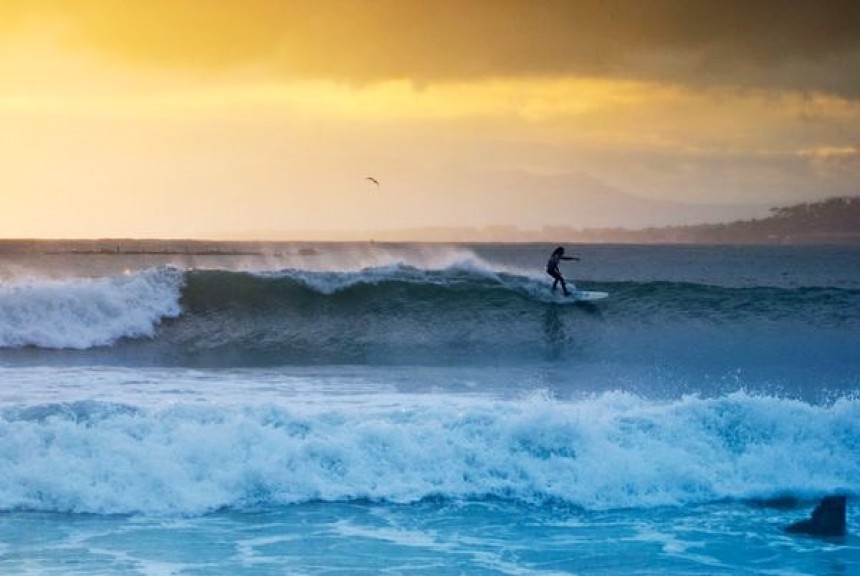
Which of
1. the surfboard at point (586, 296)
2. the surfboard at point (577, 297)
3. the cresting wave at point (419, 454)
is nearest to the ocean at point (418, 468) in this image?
the cresting wave at point (419, 454)

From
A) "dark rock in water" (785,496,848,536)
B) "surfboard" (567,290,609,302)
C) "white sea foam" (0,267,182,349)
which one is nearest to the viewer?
"dark rock in water" (785,496,848,536)

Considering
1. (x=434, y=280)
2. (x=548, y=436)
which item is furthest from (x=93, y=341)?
(x=548, y=436)

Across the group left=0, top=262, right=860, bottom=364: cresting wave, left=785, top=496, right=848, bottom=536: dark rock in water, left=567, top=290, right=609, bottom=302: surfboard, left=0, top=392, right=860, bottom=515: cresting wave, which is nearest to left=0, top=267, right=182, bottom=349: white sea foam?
left=0, top=262, right=860, bottom=364: cresting wave

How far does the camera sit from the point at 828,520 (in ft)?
33.1

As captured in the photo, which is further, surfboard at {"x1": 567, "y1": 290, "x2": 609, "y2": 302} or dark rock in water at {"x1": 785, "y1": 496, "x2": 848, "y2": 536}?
surfboard at {"x1": 567, "y1": 290, "x2": 609, "y2": 302}

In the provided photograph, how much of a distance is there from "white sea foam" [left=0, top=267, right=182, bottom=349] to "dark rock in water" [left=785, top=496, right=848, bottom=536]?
16.1 metres

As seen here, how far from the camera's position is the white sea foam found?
75.8 feet

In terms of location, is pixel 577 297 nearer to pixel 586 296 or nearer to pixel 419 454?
pixel 586 296

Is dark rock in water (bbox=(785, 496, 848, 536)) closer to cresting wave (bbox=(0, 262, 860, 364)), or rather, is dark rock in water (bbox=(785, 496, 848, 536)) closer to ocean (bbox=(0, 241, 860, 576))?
ocean (bbox=(0, 241, 860, 576))

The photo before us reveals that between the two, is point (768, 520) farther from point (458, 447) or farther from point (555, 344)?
point (555, 344)

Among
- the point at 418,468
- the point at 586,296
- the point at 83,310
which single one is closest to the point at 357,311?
the point at 586,296

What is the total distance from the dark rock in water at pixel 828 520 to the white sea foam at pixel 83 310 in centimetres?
1612

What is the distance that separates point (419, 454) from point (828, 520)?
13.0 ft

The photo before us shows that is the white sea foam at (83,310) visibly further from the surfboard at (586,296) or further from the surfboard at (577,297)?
the surfboard at (586,296)
